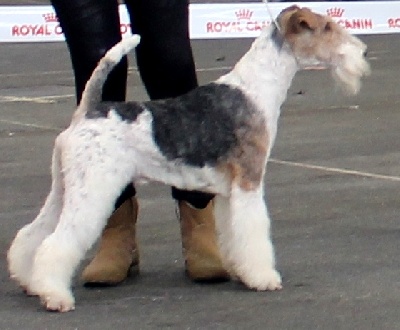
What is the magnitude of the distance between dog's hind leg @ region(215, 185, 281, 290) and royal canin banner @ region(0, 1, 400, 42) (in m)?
Result: 12.2

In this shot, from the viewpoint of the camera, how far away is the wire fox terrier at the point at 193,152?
4.62 m

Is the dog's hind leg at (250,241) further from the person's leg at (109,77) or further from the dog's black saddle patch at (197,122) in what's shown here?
the person's leg at (109,77)

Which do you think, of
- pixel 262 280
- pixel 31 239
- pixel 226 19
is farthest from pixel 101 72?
pixel 226 19

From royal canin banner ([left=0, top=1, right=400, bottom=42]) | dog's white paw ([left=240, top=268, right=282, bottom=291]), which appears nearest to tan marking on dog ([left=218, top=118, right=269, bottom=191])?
dog's white paw ([left=240, top=268, right=282, bottom=291])

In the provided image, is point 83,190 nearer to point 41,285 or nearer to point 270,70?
point 41,285

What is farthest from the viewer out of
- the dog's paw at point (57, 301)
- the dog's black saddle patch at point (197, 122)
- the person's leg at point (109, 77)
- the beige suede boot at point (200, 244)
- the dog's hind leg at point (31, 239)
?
the beige suede boot at point (200, 244)

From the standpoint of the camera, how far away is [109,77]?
516 centimetres

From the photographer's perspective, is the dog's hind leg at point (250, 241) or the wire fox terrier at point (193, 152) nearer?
the wire fox terrier at point (193, 152)

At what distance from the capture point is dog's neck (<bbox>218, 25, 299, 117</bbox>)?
490 cm

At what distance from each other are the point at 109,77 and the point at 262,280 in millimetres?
1160

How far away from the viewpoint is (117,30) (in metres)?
5.14

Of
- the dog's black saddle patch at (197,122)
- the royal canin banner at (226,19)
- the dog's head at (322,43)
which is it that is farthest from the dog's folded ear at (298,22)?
the royal canin banner at (226,19)

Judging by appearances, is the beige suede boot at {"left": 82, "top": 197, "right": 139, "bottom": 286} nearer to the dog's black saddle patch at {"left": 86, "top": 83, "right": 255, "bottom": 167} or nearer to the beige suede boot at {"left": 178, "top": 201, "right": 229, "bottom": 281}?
the beige suede boot at {"left": 178, "top": 201, "right": 229, "bottom": 281}

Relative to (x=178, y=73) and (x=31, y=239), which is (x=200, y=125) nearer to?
(x=178, y=73)
